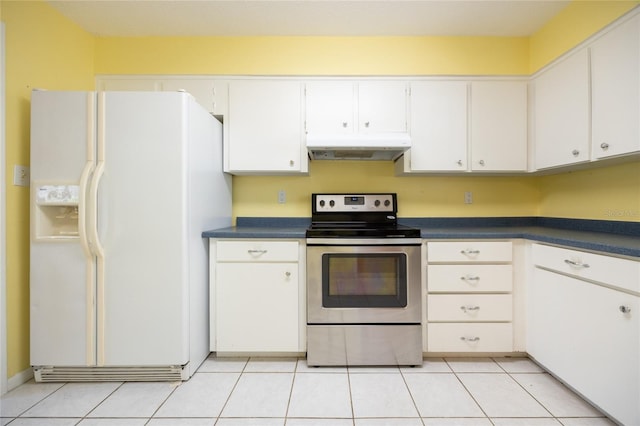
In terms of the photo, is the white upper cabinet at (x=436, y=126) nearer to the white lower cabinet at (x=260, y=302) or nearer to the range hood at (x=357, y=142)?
the range hood at (x=357, y=142)

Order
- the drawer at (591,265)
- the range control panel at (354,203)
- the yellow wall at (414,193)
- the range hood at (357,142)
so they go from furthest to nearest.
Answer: the yellow wall at (414,193) → the range control panel at (354,203) → the range hood at (357,142) → the drawer at (591,265)

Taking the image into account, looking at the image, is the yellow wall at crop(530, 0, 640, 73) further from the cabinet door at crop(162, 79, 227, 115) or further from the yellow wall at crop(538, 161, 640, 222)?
the cabinet door at crop(162, 79, 227, 115)

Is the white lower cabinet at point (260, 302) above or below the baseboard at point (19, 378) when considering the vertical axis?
above

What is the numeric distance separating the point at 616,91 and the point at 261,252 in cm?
238

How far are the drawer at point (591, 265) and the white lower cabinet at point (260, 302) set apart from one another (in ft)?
5.34

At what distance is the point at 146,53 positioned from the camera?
2.40m

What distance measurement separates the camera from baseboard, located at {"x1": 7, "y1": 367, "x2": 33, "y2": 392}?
1734 mm

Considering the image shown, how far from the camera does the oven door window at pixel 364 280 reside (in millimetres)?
1973

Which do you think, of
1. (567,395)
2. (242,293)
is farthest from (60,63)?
(567,395)

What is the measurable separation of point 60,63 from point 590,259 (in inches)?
144

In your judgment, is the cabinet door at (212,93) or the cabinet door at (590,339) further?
the cabinet door at (212,93)

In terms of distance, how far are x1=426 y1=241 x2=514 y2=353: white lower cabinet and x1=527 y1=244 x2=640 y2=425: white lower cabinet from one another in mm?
170

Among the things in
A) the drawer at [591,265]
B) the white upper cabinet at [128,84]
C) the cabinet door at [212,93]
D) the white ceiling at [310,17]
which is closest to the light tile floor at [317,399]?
the drawer at [591,265]

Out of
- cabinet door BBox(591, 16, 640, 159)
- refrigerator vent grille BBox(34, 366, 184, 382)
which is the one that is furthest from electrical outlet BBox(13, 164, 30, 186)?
cabinet door BBox(591, 16, 640, 159)
